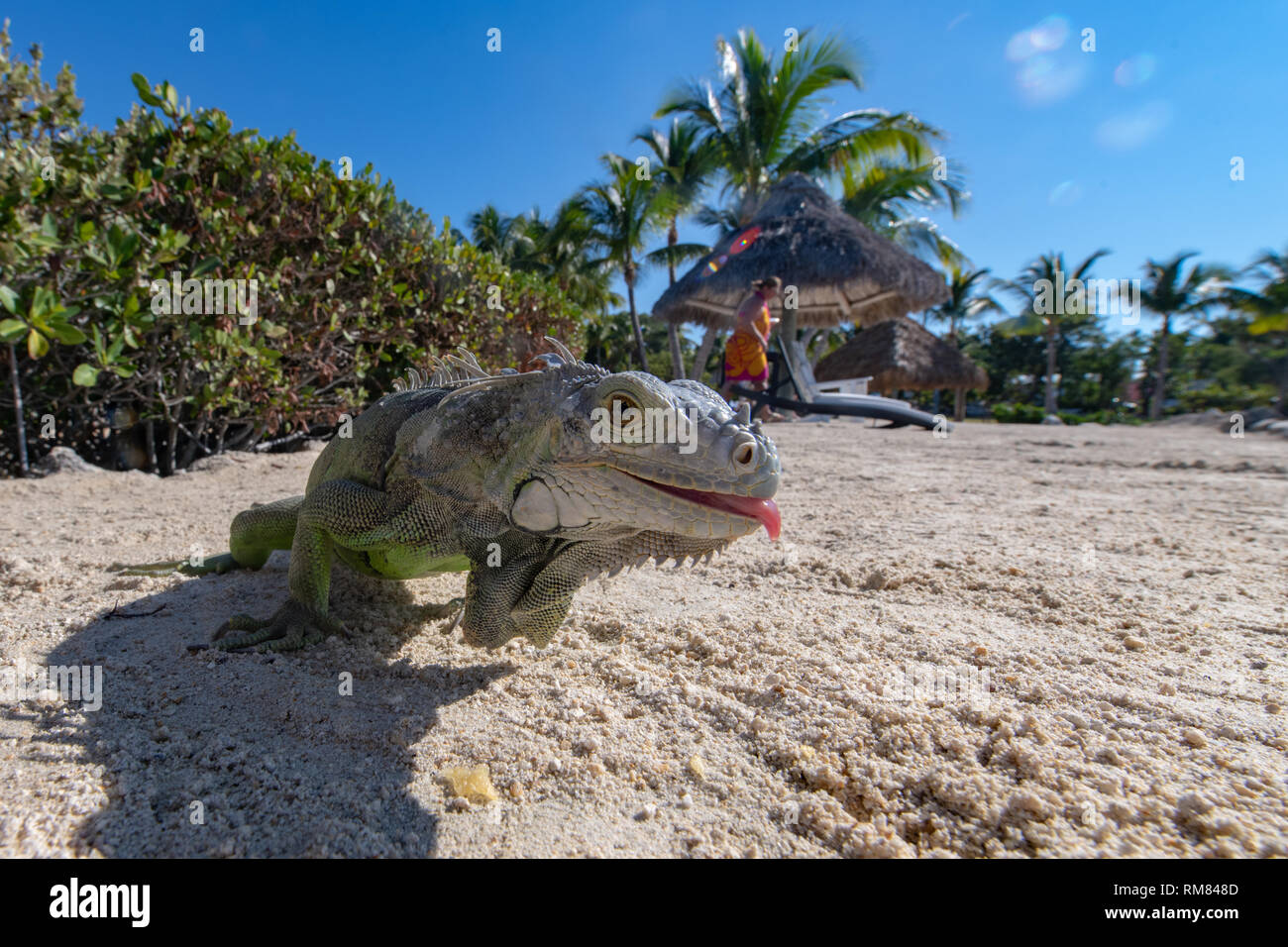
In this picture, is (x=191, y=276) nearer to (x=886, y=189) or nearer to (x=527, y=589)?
(x=527, y=589)

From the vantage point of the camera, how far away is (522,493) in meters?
1.83

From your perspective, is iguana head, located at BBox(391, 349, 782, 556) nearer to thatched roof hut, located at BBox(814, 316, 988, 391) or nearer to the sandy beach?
the sandy beach

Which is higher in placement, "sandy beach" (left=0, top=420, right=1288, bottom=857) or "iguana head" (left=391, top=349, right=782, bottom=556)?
"iguana head" (left=391, top=349, right=782, bottom=556)

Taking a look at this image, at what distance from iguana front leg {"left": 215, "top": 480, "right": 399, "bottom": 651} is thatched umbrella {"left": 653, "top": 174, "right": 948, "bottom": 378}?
13614 mm

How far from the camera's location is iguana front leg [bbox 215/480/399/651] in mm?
2299

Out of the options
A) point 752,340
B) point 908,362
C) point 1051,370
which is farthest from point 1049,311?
point 752,340

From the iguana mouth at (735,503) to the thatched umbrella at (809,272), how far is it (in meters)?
13.9

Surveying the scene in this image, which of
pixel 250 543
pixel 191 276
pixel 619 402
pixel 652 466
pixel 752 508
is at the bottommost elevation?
pixel 250 543

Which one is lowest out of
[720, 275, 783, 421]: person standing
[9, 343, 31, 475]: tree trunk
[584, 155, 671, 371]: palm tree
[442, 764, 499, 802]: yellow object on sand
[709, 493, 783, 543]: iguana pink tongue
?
[442, 764, 499, 802]: yellow object on sand

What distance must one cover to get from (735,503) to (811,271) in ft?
48.0

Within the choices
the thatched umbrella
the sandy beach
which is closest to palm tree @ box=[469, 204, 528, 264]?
the thatched umbrella

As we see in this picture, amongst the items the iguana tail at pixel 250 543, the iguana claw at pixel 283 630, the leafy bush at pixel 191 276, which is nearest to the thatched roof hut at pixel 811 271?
the leafy bush at pixel 191 276

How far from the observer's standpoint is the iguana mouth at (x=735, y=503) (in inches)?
64.0

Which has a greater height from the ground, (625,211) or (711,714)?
(625,211)
